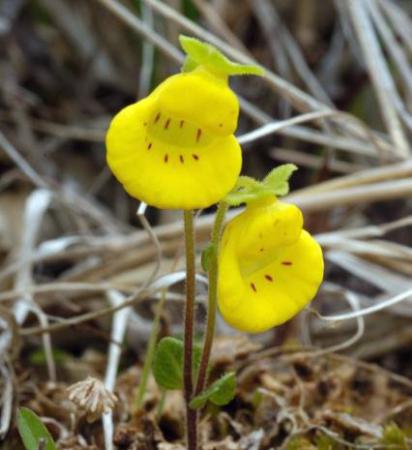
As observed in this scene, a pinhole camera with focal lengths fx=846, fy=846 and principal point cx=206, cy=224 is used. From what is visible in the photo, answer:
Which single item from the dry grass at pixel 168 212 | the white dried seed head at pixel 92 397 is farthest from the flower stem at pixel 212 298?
the dry grass at pixel 168 212

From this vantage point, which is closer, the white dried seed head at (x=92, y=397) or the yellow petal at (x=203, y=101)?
the yellow petal at (x=203, y=101)

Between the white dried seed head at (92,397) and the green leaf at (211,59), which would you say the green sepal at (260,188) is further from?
the white dried seed head at (92,397)

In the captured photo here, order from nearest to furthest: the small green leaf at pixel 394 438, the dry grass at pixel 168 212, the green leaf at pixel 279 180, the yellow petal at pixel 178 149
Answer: the yellow petal at pixel 178 149 < the green leaf at pixel 279 180 < the small green leaf at pixel 394 438 < the dry grass at pixel 168 212

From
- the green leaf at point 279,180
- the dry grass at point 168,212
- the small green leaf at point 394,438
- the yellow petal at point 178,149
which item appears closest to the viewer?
the yellow petal at point 178,149

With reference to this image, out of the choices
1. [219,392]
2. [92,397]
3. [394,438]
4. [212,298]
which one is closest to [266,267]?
[212,298]

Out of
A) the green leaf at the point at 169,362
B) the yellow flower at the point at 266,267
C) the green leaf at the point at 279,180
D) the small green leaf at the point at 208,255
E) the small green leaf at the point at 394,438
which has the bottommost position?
the small green leaf at the point at 394,438

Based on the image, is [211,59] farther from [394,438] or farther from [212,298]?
[394,438]

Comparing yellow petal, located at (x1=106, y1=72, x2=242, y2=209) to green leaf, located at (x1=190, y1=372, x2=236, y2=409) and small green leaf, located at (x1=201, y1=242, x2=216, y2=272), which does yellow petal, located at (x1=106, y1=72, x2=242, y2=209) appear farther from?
green leaf, located at (x1=190, y1=372, x2=236, y2=409)

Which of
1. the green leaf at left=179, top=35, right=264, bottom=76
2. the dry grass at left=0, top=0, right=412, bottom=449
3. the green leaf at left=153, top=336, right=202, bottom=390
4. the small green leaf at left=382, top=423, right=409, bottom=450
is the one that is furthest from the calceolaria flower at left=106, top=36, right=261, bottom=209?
the small green leaf at left=382, top=423, right=409, bottom=450
